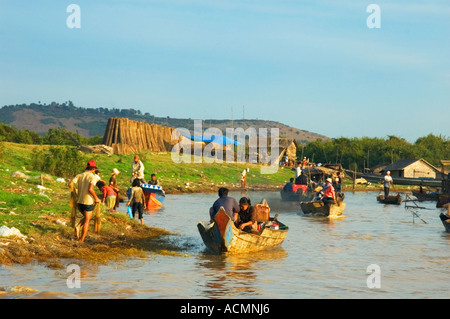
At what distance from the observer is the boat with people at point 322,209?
93.9 ft

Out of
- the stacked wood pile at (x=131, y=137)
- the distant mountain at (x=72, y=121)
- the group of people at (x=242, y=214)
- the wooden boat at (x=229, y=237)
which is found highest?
the distant mountain at (x=72, y=121)

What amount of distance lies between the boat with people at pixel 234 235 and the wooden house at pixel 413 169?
59679 millimetres

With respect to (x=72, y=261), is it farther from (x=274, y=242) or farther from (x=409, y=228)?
(x=409, y=228)

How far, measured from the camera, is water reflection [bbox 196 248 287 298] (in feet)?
38.1

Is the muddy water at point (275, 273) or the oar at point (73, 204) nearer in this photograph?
the muddy water at point (275, 273)

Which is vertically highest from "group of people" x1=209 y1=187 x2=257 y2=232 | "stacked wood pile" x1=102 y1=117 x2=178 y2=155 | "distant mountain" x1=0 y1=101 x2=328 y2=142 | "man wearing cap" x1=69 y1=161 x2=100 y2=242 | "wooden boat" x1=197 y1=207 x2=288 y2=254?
"distant mountain" x1=0 y1=101 x2=328 y2=142

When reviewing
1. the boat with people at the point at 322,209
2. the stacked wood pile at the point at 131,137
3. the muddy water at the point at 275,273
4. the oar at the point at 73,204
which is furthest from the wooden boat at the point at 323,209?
the stacked wood pile at the point at 131,137

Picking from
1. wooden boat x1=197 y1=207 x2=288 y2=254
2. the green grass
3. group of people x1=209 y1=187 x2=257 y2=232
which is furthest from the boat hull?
group of people x1=209 y1=187 x2=257 y2=232

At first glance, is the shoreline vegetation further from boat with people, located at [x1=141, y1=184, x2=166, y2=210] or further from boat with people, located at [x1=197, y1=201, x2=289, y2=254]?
boat with people, located at [x1=141, y1=184, x2=166, y2=210]

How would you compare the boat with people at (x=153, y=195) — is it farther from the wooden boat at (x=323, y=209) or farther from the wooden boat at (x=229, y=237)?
the wooden boat at (x=229, y=237)

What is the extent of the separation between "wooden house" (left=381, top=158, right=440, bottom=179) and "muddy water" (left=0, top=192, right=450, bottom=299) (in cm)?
5398

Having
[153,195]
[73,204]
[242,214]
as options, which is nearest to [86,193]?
[73,204]
